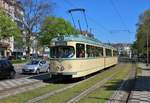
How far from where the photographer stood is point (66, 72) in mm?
27109

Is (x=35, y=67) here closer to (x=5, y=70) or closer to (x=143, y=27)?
(x=5, y=70)

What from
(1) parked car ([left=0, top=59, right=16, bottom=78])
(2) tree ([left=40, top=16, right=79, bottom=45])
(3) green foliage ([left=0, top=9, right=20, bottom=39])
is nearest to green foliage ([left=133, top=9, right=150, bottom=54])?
(2) tree ([left=40, top=16, right=79, bottom=45])

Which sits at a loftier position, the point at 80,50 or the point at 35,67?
the point at 80,50

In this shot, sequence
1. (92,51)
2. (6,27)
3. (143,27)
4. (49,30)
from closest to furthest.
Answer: (92,51)
(6,27)
(143,27)
(49,30)

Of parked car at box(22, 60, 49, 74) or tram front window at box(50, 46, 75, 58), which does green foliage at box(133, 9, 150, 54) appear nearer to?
parked car at box(22, 60, 49, 74)

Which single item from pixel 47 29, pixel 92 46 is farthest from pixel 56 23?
pixel 92 46

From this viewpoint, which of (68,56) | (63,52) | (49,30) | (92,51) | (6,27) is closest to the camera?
(68,56)

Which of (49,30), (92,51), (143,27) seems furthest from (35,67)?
(143,27)

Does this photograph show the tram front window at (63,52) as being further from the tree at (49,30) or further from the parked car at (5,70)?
the tree at (49,30)

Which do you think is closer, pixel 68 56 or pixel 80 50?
pixel 68 56

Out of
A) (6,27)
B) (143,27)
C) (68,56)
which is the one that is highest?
(143,27)

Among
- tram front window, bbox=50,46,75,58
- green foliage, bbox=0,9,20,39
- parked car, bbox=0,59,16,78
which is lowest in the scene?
parked car, bbox=0,59,16,78

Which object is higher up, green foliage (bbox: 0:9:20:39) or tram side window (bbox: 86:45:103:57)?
green foliage (bbox: 0:9:20:39)

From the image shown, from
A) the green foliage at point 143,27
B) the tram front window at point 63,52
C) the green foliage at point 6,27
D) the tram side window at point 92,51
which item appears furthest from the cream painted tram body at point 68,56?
the green foliage at point 143,27
